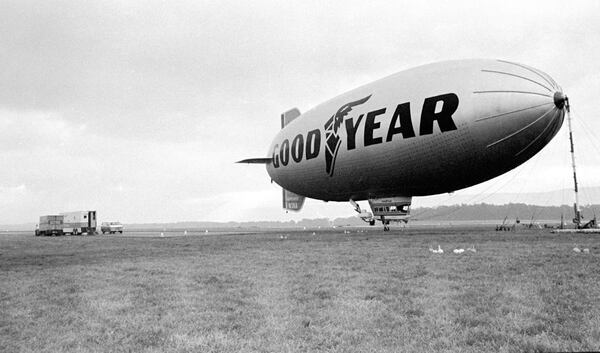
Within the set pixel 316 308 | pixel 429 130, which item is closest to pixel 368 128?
pixel 429 130

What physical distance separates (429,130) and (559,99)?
6.66m

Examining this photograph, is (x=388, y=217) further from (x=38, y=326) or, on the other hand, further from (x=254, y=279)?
(x=38, y=326)

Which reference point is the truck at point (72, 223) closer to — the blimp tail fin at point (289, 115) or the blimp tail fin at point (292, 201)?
the blimp tail fin at point (292, 201)

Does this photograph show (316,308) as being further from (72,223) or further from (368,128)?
(72,223)

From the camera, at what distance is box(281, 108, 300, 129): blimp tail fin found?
46.1 meters

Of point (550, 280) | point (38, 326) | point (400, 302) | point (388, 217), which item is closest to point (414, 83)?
point (388, 217)

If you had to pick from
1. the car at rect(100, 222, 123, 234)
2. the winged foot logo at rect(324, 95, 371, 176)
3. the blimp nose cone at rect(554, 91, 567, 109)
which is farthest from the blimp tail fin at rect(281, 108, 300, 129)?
the car at rect(100, 222, 123, 234)

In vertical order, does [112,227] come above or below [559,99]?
below

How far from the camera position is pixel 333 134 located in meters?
30.6

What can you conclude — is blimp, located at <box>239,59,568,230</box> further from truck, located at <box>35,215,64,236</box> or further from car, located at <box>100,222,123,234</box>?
truck, located at <box>35,215,64,236</box>

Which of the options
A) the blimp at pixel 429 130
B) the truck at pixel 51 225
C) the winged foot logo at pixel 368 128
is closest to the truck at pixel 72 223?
the truck at pixel 51 225

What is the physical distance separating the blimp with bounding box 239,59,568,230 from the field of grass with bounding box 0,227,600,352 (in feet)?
32.8

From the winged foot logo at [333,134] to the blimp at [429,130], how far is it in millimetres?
72

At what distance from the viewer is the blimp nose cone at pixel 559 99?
22.4m
